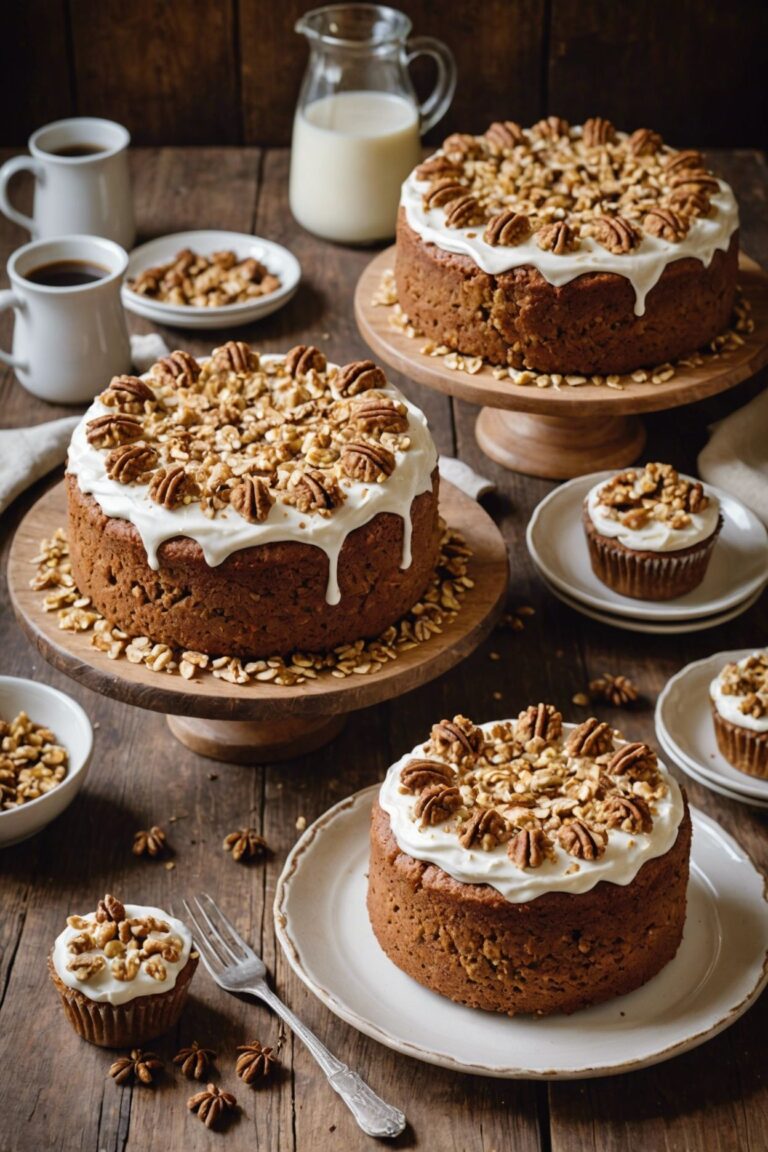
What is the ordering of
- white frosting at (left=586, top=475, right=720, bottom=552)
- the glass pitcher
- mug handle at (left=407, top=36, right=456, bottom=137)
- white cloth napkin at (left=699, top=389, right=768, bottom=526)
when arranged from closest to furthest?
white frosting at (left=586, top=475, right=720, bottom=552) → white cloth napkin at (left=699, top=389, right=768, bottom=526) → the glass pitcher → mug handle at (left=407, top=36, right=456, bottom=137)

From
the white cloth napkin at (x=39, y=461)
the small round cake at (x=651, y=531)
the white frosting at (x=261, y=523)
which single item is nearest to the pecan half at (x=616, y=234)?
the small round cake at (x=651, y=531)

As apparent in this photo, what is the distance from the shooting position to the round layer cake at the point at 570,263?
2200mm

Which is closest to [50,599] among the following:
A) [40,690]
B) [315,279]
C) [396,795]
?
[40,690]

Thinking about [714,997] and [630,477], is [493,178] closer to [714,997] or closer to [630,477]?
[630,477]

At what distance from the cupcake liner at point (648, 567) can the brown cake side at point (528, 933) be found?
0.64 m

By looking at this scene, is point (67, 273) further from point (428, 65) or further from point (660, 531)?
point (428, 65)

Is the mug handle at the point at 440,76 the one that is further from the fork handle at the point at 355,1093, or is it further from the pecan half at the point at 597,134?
the fork handle at the point at 355,1093

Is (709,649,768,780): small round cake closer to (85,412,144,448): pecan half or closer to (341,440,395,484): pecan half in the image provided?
(341,440,395,484): pecan half

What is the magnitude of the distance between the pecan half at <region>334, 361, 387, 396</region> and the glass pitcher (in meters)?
1.11

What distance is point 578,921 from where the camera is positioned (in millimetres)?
1488

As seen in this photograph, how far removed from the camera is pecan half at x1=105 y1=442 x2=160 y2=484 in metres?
1.79

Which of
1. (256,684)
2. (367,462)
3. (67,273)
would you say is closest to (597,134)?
(67,273)

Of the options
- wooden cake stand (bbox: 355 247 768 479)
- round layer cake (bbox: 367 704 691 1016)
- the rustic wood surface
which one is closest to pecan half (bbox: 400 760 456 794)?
round layer cake (bbox: 367 704 691 1016)

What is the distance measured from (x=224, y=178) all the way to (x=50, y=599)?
1821 millimetres
